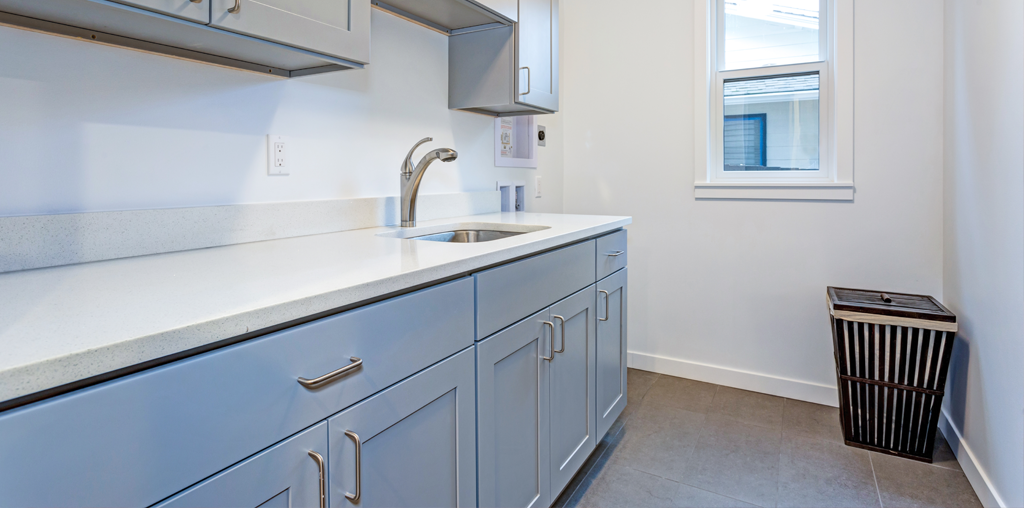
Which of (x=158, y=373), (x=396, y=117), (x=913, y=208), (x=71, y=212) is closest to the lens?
(x=158, y=373)

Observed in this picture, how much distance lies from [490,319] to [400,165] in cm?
87

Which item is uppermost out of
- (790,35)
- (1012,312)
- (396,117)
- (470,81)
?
(790,35)

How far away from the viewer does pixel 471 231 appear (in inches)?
74.4

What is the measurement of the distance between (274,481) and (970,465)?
2195 mm

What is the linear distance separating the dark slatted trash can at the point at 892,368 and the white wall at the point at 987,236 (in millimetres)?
92

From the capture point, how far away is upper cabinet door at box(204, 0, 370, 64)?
97 cm

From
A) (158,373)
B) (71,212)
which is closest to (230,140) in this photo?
(71,212)

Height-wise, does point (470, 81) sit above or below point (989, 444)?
above

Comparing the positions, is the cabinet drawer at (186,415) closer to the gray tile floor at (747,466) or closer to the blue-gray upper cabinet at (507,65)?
the gray tile floor at (747,466)

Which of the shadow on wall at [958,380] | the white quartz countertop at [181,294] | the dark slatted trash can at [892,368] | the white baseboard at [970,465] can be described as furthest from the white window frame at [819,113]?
the white quartz countertop at [181,294]

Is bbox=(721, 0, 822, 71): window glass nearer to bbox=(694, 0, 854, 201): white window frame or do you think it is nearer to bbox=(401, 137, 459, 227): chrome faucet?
bbox=(694, 0, 854, 201): white window frame

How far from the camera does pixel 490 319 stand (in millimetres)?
1190

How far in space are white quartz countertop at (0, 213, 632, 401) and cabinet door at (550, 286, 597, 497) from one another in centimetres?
40

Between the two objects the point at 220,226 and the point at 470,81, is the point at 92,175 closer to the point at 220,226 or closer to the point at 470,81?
the point at 220,226
